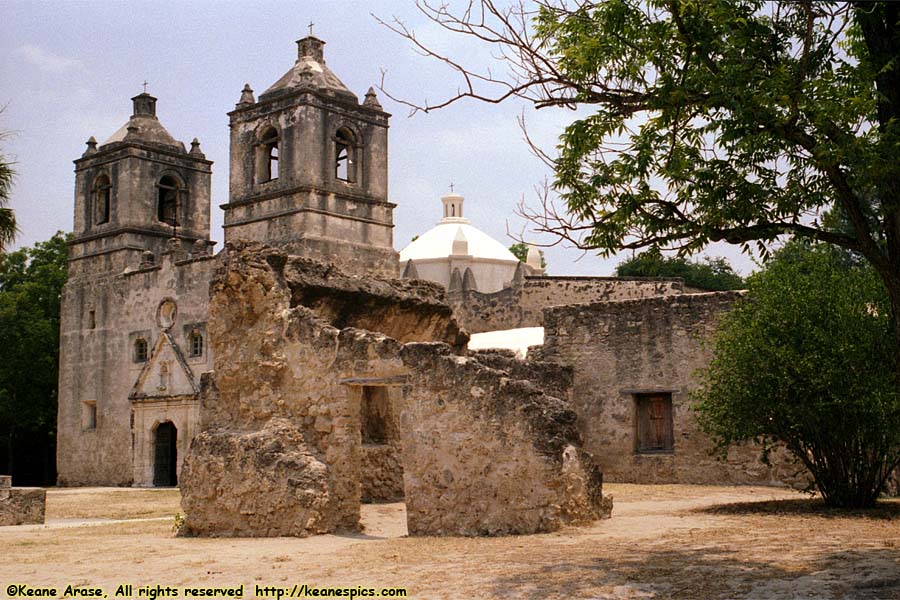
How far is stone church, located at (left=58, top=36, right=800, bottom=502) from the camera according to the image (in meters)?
11.1

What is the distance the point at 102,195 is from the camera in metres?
40.8

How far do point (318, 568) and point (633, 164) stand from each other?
3916 millimetres

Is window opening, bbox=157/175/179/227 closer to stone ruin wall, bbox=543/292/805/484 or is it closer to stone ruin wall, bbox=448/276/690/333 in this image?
stone ruin wall, bbox=448/276/690/333

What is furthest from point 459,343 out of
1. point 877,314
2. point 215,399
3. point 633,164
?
point 633,164

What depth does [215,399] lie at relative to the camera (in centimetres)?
1243

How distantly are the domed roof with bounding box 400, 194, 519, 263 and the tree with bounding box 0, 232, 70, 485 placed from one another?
1416 centimetres

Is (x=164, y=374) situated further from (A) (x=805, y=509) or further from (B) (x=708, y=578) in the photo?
(B) (x=708, y=578)

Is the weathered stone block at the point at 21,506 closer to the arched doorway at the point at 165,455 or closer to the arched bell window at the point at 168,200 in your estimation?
the arched doorway at the point at 165,455

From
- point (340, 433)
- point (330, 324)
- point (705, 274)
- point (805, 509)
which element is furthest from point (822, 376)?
point (705, 274)

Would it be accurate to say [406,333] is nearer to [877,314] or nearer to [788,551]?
[877,314]

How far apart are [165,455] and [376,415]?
1954 centimetres

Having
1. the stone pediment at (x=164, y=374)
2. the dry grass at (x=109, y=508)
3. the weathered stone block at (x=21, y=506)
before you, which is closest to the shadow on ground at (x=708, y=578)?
the weathered stone block at (x=21, y=506)

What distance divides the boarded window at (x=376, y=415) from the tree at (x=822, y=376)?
5.07 meters

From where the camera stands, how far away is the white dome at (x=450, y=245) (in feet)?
153
